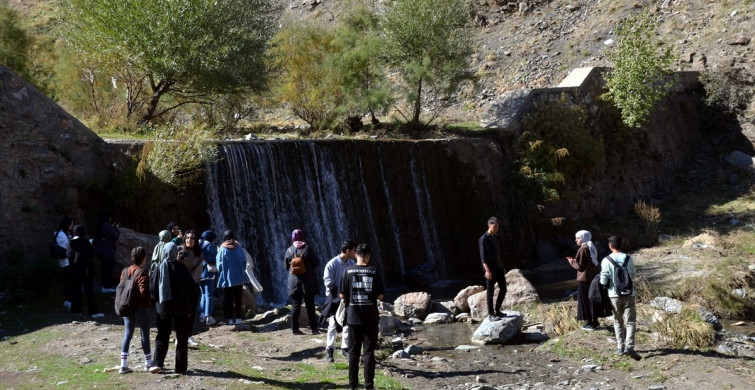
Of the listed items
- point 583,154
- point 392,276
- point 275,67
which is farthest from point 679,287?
point 275,67

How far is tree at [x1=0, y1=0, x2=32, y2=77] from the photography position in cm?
2789

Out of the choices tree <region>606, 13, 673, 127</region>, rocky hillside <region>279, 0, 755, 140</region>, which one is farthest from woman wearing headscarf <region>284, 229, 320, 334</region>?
tree <region>606, 13, 673, 127</region>

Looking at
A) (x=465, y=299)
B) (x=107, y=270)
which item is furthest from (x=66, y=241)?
(x=465, y=299)

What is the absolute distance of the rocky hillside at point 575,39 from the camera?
1125 inches

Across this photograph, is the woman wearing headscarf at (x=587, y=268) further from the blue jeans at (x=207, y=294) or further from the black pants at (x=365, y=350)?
the blue jeans at (x=207, y=294)

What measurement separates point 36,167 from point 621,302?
10248 mm

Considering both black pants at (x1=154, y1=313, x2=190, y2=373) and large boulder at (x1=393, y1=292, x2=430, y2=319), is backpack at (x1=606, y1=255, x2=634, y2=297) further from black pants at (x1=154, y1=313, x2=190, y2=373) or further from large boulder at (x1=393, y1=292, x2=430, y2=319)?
black pants at (x1=154, y1=313, x2=190, y2=373)

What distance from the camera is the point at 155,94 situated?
21.9m

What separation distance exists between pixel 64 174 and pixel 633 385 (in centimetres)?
1053

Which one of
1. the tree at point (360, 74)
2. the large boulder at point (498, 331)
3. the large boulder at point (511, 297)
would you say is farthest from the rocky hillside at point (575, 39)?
the large boulder at point (498, 331)

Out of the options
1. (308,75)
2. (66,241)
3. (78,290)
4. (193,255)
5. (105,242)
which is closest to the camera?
(193,255)

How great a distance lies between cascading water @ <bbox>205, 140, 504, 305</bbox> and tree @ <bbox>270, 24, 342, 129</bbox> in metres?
4.67

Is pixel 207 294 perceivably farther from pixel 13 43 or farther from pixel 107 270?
pixel 13 43

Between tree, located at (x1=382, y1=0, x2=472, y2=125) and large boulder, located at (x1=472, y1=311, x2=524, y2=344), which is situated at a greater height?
tree, located at (x1=382, y1=0, x2=472, y2=125)
